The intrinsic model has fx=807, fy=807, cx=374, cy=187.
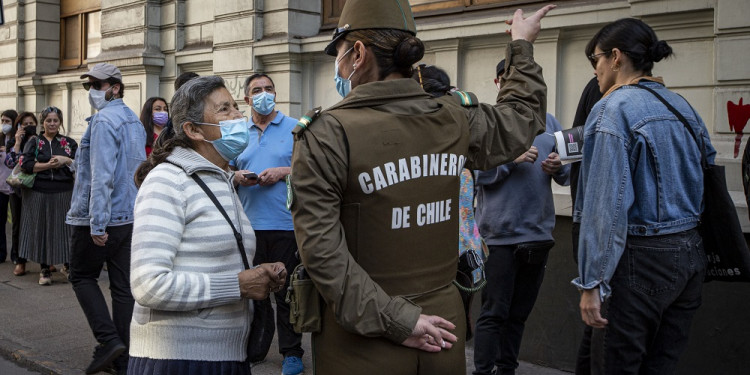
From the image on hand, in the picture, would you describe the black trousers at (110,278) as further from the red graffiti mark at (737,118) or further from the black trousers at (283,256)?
the red graffiti mark at (737,118)

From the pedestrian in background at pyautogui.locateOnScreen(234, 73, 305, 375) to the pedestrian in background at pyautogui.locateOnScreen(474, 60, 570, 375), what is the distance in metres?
1.40

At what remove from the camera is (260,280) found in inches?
115

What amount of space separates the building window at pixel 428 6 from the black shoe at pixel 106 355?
165 inches

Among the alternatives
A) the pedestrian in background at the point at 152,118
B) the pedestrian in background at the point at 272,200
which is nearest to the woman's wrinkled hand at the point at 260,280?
the pedestrian in background at the point at 272,200

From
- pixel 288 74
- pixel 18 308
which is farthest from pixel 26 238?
pixel 288 74

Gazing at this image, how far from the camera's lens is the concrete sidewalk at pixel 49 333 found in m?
5.97

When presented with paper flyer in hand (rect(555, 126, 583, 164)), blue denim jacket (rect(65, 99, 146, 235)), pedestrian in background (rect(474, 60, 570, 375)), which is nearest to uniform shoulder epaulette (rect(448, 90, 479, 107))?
paper flyer in hand (rect(555, 126, 583, 164))

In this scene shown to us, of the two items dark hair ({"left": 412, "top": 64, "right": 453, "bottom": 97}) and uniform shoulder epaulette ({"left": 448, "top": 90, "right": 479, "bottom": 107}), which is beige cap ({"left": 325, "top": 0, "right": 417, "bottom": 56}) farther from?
dark hair ({"left": 412, "top": 64, "right": 453, "bottom": 97})

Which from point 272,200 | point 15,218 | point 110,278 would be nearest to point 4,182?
point 15,218

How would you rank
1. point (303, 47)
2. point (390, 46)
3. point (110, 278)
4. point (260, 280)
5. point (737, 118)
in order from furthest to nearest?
1. point (303, 47)
2. point (110, 278)
3. point (737, 118)
4. point (260, 280)
5. point (390, 46)

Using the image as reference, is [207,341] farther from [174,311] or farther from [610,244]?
[610,244]

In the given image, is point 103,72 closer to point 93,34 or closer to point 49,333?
point 49,333

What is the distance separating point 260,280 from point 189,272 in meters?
0.25

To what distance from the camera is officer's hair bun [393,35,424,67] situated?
101 inches
